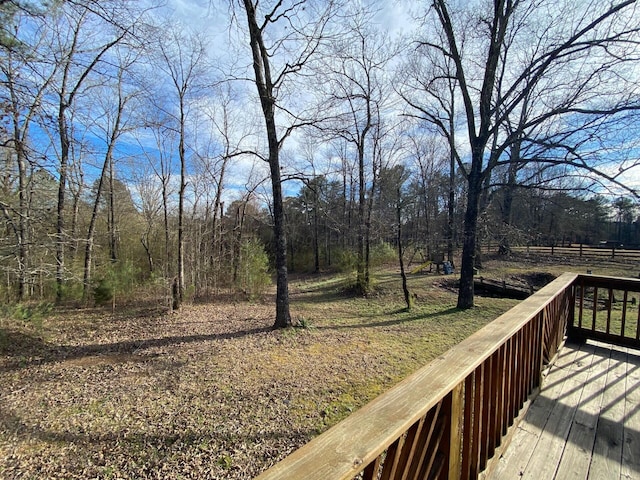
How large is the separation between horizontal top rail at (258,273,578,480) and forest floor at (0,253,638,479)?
2097 millimetres

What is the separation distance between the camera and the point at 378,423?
0.81 metres

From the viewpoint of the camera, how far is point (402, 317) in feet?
23.9

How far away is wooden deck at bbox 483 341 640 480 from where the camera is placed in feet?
5.30

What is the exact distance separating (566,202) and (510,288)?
17.5 ft

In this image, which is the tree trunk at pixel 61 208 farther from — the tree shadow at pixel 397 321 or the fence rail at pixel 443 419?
the fence rail at pixel 443 419

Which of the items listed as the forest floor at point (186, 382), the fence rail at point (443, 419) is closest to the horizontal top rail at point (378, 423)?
the fence rail at point (443, 419)

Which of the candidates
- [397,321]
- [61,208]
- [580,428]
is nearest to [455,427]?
[580,428]

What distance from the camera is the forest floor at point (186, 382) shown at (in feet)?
8.28

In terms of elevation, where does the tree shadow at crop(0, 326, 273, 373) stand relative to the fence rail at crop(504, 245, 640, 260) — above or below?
below

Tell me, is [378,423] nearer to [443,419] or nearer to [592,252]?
[443,419]

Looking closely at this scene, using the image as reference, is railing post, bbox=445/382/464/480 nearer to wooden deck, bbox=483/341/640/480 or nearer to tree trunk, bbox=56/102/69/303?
wooden deck, bbox=483/341/640/480

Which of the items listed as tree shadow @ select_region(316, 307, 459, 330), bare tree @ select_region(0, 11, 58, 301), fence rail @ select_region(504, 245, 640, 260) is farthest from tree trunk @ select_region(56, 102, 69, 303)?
fence rail @ select_region(504, 245, 640, 260)

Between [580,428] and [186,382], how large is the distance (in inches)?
161

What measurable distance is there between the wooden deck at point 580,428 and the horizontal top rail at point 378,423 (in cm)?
89
